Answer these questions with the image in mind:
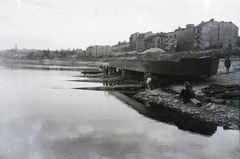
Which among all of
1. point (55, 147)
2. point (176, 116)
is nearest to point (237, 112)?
point (176, 116)

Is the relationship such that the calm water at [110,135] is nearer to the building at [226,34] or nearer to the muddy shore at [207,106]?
the muddy shore at [207,106]

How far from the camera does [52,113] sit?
12008 mm

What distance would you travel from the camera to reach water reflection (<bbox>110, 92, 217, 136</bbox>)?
9.29 metres

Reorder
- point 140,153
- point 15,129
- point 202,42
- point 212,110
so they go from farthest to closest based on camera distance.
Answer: point 202,42, point 212,110, point 15,129, point 140,153

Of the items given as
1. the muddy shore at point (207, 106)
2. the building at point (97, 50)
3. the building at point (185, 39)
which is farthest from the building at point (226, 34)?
the building at point (97, 50)

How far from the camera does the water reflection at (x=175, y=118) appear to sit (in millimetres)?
9294

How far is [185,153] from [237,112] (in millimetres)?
4339

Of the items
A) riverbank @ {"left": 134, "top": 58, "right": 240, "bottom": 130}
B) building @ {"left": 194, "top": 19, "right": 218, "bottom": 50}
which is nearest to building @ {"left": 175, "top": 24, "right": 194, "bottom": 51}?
building @ {"left": 194, "top": 19, "right": 218, "bottom": 50}

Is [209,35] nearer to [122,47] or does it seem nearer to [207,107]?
[122,47]

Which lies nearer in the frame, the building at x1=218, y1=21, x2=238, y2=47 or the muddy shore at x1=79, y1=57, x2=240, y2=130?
the muddy shore at x1=79, y1=57, x2=240, y2=130

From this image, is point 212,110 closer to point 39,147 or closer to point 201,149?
point 201,149

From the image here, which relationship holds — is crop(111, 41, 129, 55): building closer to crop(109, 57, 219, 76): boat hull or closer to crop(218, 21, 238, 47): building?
crop(218, 21, 238, 47): building

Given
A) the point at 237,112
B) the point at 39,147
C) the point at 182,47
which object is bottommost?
the point at 39,147

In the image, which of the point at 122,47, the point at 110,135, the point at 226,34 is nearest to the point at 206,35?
the point at 226,34
